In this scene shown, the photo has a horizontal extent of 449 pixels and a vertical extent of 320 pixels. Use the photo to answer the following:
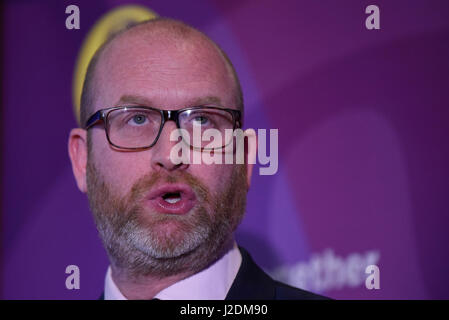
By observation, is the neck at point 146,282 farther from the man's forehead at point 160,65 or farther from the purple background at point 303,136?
the purple background at point 303,136

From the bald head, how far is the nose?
8 cm

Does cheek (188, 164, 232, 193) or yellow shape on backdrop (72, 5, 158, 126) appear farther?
yellow shape on backdrop (72, 5, 158, 126)

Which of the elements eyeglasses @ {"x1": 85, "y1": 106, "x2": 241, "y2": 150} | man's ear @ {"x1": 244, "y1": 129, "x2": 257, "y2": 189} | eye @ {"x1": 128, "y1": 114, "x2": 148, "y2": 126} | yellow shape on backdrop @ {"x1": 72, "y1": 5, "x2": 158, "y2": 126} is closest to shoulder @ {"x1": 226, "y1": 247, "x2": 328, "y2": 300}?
man's ear @ {"x1": 244, "y1": 129, "x2": 257, "y2": 189}

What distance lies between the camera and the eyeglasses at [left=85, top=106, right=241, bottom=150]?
1046 mm

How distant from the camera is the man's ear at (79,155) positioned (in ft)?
3.97

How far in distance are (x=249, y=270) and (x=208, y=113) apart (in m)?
0.39

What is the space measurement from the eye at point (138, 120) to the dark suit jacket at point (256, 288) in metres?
0.41

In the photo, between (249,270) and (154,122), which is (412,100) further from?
(154,122)

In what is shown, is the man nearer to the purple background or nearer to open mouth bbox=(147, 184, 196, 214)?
open mouth bbox=(147, 184, 196, 214)

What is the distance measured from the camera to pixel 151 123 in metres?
1.05

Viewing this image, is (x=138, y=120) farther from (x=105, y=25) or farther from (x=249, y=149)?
(x=105, y=25)

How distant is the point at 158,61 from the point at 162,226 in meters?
0.36

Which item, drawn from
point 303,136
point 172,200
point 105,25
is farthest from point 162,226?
point 105,25

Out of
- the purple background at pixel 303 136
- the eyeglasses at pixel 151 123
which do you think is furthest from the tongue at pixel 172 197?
the purple background at pixel 303 136
